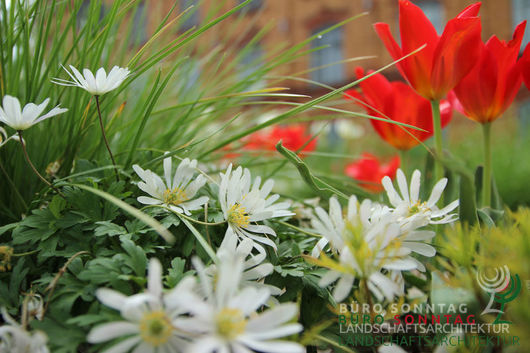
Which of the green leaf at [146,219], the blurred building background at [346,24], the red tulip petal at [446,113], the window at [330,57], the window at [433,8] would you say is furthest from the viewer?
the window at [330,57]

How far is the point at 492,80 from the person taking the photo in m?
0.47

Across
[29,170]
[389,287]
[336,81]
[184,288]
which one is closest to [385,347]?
[389,287]

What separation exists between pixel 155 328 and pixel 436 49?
362 millimetres

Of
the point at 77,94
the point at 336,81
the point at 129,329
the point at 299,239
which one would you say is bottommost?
the point at 129,329

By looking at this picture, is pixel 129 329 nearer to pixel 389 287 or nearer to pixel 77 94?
pixel 389 287

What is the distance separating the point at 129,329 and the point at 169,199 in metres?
0.16

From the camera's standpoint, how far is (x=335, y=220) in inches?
13.1

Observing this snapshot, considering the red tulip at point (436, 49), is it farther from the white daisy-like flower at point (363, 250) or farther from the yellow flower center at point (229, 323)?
the yellow flower center at point (229, 323)

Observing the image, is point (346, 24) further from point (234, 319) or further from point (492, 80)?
point (234, 319)

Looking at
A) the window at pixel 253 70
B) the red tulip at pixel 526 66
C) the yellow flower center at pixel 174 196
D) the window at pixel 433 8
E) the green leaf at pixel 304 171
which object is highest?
the window at pixel 433 8

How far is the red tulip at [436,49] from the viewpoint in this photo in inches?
16.9

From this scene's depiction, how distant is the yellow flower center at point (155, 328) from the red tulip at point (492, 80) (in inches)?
15.6

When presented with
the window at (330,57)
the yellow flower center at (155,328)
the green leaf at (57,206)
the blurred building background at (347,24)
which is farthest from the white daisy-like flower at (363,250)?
the window at (330,57)

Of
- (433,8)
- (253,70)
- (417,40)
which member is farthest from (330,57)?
(417,40)
